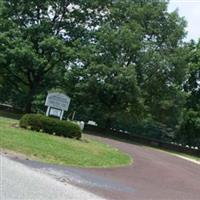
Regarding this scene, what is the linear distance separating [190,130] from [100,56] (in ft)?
49.8

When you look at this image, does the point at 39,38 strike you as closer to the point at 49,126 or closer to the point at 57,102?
the point at 57,102

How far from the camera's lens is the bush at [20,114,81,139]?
27.9m

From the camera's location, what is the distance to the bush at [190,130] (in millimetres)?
56319

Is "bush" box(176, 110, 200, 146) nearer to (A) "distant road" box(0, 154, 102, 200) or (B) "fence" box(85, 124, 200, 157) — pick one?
(B) "fence" box(85, 124, 200, 157)

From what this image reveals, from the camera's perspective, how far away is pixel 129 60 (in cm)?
5088

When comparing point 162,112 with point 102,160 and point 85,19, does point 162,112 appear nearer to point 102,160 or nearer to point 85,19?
point 85,19

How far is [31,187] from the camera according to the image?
37.6 feet

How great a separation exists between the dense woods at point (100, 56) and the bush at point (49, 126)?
1860 cm

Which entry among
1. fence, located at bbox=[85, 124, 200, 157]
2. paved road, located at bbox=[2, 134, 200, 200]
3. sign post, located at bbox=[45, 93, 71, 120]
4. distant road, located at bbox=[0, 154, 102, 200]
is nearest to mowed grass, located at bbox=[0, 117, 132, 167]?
paved road, located at bbox=[2, 134, 200, 200]

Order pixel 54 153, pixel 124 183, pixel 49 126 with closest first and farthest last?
pixel 124 183 < pixel 54 153 < pixel 49 126

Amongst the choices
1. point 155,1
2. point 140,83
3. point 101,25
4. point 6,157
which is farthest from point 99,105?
point 6,157

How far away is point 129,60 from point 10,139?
105ft

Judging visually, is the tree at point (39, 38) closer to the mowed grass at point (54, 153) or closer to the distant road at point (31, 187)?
the mowed grass at point (54, 153)

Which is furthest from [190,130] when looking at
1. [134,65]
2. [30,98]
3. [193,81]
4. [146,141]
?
[30,98]
